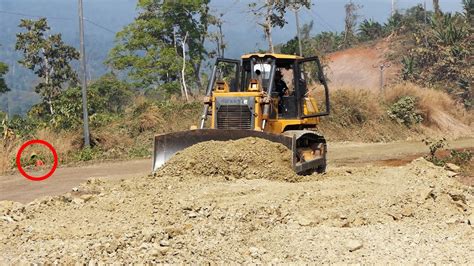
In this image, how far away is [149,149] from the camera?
24578 mm

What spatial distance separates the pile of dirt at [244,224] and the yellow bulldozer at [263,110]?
106cm

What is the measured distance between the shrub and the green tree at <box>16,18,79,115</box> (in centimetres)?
1950

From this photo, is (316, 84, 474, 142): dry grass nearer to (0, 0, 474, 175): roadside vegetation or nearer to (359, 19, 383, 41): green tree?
(0, 0, 474, 175): roadside vegetation

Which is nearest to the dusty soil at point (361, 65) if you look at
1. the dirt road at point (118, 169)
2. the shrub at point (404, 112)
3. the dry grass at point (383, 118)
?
the dry grass at point (383, 118)

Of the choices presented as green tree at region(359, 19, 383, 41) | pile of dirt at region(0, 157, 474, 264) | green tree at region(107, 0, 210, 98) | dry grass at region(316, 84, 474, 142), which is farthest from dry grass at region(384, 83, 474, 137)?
green tree at region(359, 19, 383, 41)

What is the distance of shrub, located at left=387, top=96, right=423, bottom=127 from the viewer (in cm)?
3219

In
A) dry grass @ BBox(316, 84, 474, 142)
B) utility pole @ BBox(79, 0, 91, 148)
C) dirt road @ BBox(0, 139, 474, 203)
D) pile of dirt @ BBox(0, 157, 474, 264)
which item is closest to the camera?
pile of dirt @ BBox(0, 157, 474, 264)

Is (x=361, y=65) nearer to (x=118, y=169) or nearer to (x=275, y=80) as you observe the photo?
(x=118, y=169)

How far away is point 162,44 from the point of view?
4656cm

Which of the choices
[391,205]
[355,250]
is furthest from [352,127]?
[355,250]

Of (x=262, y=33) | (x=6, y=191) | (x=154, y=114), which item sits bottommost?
(x=6, y=191)

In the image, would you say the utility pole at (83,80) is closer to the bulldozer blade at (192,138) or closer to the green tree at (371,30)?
the bulldozer blade at (192,138)

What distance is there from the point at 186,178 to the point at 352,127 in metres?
19.9

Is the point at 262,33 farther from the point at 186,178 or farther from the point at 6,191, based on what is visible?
the point at 186,178
